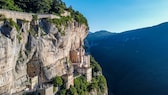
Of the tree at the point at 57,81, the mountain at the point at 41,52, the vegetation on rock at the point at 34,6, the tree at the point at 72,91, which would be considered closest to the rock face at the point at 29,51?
the mountain at the point at 41,52

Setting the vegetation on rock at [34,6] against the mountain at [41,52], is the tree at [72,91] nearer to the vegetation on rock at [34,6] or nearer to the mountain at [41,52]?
the mountain at [41,52]

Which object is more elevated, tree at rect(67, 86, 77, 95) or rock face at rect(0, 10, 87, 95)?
rock face at rect(0, 10, 87, 95)

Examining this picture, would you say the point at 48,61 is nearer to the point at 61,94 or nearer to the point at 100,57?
the point at 61,94

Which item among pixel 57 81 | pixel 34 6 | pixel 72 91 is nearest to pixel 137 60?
pixel 34 6

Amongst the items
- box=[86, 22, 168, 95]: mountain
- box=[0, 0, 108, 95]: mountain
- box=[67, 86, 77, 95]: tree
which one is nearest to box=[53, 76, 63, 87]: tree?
box=[0, 0, 108, 95]: mountain

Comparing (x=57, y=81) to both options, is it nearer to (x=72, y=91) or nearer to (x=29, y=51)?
(x=72, y=91)

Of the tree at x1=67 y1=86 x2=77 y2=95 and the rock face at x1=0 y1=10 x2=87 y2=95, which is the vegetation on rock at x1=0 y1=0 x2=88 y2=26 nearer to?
the rock face at x1=0 y1=10 x2=87 y2=95

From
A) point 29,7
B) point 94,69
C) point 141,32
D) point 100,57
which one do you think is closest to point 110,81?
point 100,57
